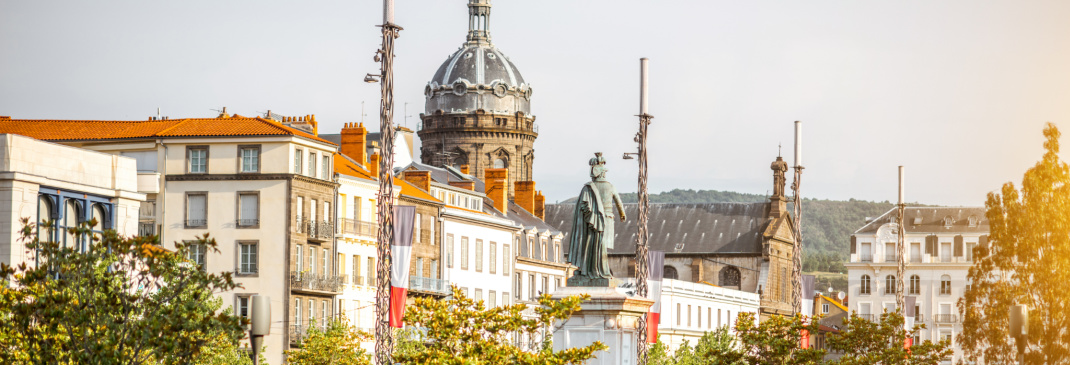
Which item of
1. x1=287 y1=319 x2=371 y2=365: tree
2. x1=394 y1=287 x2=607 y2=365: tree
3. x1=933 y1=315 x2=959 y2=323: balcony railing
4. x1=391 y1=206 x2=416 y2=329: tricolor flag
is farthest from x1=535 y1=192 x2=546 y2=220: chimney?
x1=394 y1=287 x2=607 y2=365: tree

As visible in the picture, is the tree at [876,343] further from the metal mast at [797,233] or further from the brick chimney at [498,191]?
the brick chimney at [498,191]

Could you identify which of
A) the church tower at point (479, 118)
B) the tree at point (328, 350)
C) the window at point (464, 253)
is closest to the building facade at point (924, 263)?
the church tower at point (479, 118)

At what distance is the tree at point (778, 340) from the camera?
51219 millimetres

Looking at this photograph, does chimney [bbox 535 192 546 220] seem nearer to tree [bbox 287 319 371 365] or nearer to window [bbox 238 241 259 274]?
window [bbox 238 241 259 274]

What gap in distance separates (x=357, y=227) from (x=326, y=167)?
10.8 ft

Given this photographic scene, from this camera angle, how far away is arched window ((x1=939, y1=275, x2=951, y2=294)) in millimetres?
127750

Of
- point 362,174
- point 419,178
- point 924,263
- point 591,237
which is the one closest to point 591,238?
point 591,237

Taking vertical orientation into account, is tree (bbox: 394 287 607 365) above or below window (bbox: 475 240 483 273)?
below

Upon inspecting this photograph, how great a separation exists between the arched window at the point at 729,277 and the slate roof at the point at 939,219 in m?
11.0

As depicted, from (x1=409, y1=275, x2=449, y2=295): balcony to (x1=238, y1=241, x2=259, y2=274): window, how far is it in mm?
10690

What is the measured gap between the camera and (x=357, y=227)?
71375mm

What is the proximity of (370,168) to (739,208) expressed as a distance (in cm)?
6571

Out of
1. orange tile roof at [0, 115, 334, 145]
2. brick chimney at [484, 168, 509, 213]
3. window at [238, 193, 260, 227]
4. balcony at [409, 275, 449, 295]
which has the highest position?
orange tile roof at [0, 115, 334, 145]

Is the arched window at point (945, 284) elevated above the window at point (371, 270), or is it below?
below
